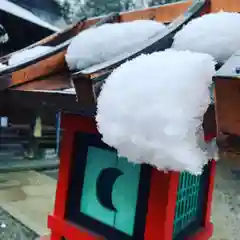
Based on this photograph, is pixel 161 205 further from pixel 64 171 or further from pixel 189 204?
pixel 64 171

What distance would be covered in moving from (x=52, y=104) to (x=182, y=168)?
2.41ft

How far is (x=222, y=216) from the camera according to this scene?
595 cm

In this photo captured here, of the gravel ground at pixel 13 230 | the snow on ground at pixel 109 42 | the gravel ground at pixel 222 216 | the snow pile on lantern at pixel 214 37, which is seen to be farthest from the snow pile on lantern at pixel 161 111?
the gravel ground at pixel 13 230

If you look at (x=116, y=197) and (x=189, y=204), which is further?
(x=189, y=204)

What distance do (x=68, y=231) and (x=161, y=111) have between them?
4.64ft

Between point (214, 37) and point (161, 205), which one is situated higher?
point (214, 37)

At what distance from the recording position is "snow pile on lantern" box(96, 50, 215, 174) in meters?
0.88

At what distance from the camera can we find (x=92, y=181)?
199 cm

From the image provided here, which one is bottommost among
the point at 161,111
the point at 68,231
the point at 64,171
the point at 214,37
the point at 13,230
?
the point at 13,230

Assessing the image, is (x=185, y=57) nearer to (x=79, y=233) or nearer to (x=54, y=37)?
(x=79, y=233)

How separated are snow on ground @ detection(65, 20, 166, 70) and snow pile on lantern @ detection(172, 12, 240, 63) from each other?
286 millimetres

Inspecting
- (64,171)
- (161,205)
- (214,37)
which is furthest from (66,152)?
(214,37)

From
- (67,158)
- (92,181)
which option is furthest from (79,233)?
(67,158)

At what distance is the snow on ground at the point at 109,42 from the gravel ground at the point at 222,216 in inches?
77.6
